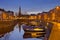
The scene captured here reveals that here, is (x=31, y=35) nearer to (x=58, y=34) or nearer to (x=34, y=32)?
(x=34, y=32)

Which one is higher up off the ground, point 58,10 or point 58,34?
point 58,10

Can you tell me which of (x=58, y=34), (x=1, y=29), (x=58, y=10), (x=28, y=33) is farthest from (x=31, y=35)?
(x=58, y=34)

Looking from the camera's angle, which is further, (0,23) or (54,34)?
(0,23)

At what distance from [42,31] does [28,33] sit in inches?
83.6

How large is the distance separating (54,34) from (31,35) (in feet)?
49.9

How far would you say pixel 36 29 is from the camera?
2486 centimetres

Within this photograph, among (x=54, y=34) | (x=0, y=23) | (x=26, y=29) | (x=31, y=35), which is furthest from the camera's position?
(x=0, y=23)

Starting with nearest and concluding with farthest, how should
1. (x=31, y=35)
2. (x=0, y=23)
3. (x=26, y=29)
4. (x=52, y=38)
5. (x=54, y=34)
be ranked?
1. (x=52, y=38)
2. (x=54, y=34)
3. (x=31, y=35)
4. (x=26, y=29)
5. (x=0, y=23)

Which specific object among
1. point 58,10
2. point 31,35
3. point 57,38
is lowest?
point 31,35

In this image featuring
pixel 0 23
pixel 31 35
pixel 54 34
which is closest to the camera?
pixel 54 34

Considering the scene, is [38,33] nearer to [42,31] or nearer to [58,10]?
[42,31]

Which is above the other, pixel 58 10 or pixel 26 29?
pixel 58 10

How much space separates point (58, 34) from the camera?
739cm

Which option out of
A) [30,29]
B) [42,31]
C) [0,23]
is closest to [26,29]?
[30,29]
